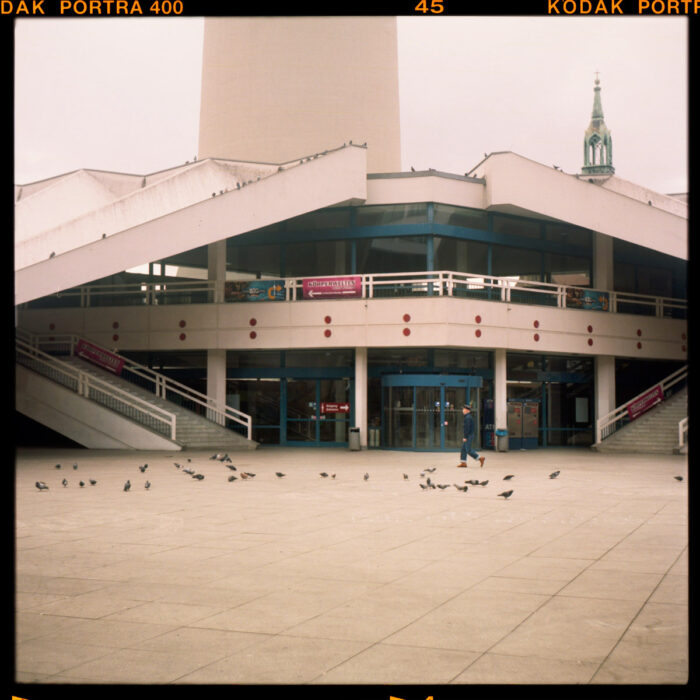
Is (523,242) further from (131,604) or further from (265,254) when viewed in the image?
(131,604)

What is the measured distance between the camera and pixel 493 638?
5.97 meters

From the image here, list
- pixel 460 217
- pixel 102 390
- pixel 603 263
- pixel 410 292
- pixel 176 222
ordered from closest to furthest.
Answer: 1. pixel 176 222
2. pixel 102 390
3. pixel 410 292
4. pixel 460 217
5. pixel 603 263

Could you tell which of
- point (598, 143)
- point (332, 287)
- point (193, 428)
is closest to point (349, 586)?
point (193, 428)

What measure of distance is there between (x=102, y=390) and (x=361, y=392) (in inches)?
347

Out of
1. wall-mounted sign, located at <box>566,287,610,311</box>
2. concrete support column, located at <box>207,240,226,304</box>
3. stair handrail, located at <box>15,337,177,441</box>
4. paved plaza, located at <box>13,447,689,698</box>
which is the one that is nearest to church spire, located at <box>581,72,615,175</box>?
wall-mounted sign, located at <box>566,287,610,311</box>

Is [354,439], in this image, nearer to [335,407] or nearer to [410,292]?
[335,407]

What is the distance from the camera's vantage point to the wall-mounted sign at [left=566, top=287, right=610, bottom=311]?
32.4 m

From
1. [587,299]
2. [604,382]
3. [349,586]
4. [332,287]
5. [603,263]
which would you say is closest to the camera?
[349,586]

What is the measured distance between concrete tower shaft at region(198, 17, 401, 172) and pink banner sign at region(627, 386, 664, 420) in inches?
697

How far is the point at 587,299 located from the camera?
1289 inches

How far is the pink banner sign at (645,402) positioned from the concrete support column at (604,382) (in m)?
0.97

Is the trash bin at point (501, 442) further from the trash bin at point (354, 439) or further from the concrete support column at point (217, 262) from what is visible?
the concrete support column at point (217, 262)

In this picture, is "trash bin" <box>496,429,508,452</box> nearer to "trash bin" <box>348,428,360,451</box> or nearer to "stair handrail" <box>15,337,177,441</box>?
"trash bin" <box>348,428,360,451</box>
